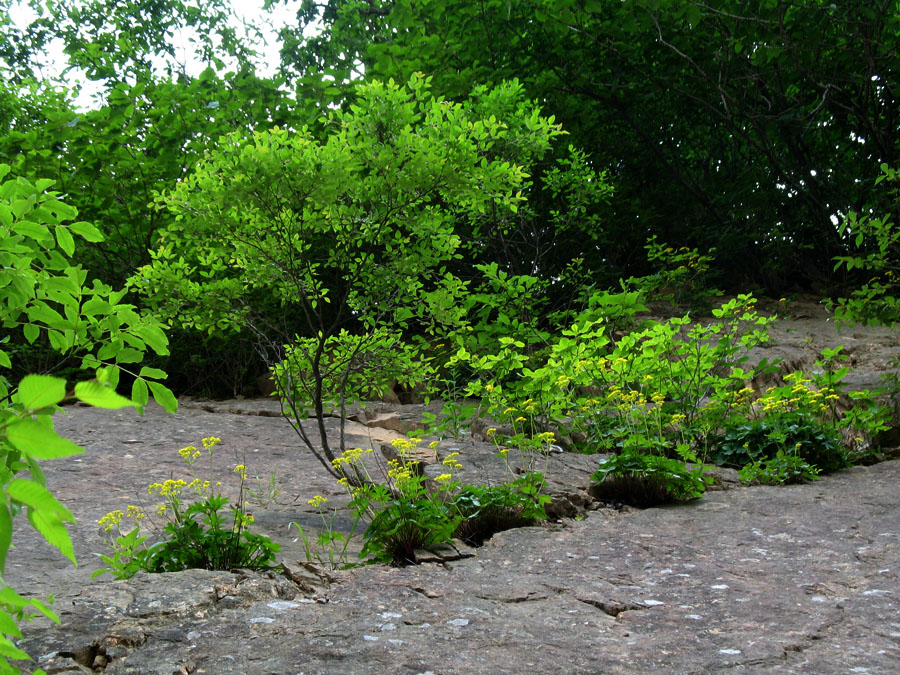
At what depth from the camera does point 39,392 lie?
0.98 metres

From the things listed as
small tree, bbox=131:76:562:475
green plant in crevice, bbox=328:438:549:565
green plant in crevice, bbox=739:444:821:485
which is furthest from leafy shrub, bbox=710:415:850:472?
small tree, bbox=131:76:562:475

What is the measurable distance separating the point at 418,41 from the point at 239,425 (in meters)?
4.65

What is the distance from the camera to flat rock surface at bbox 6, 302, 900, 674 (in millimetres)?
2273

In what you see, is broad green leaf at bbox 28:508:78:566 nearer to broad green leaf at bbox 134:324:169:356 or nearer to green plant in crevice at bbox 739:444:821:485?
broad green leaf at bbox 134:324:169:356

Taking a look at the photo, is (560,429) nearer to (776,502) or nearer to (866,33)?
(776,502)

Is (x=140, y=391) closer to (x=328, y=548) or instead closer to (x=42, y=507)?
(x=42, y=507)

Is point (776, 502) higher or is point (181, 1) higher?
point (181, 1)

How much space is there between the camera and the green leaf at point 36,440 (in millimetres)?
923

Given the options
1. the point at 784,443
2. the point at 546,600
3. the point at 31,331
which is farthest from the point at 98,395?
the point at 784,443

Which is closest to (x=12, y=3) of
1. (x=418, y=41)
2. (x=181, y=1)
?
(x=181, y=1)

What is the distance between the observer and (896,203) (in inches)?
228

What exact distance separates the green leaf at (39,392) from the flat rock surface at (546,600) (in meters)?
1.50

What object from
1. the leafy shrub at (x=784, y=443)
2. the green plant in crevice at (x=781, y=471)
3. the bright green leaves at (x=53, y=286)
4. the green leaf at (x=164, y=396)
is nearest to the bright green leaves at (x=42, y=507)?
the green leaf at (x=164, y=396)

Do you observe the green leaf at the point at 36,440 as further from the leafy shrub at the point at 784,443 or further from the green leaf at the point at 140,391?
the leafy shrub at the point at 784,443
